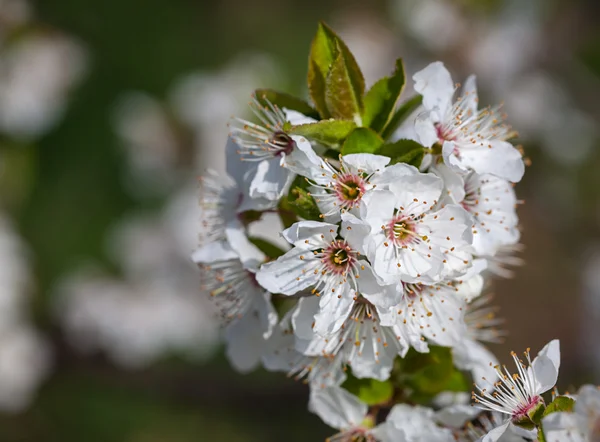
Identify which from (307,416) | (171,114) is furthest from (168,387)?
(171,114)

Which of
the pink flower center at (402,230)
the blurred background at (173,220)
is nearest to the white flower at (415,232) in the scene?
the pink flower center at (402,230)

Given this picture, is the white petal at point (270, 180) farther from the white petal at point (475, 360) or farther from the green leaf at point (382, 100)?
the white petal at point (475, 360)

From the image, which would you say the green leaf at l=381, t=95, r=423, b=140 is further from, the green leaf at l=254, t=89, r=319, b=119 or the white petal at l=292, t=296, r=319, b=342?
the white petal at l=292, t=296, r=319, b=342

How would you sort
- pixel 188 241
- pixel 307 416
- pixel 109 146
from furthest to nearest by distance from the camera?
pixel 109 146 < pixel 307 416 < pixel 188 241

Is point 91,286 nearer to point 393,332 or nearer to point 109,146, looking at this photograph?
point 109,146

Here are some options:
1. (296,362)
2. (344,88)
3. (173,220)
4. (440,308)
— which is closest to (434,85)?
(344,88)
